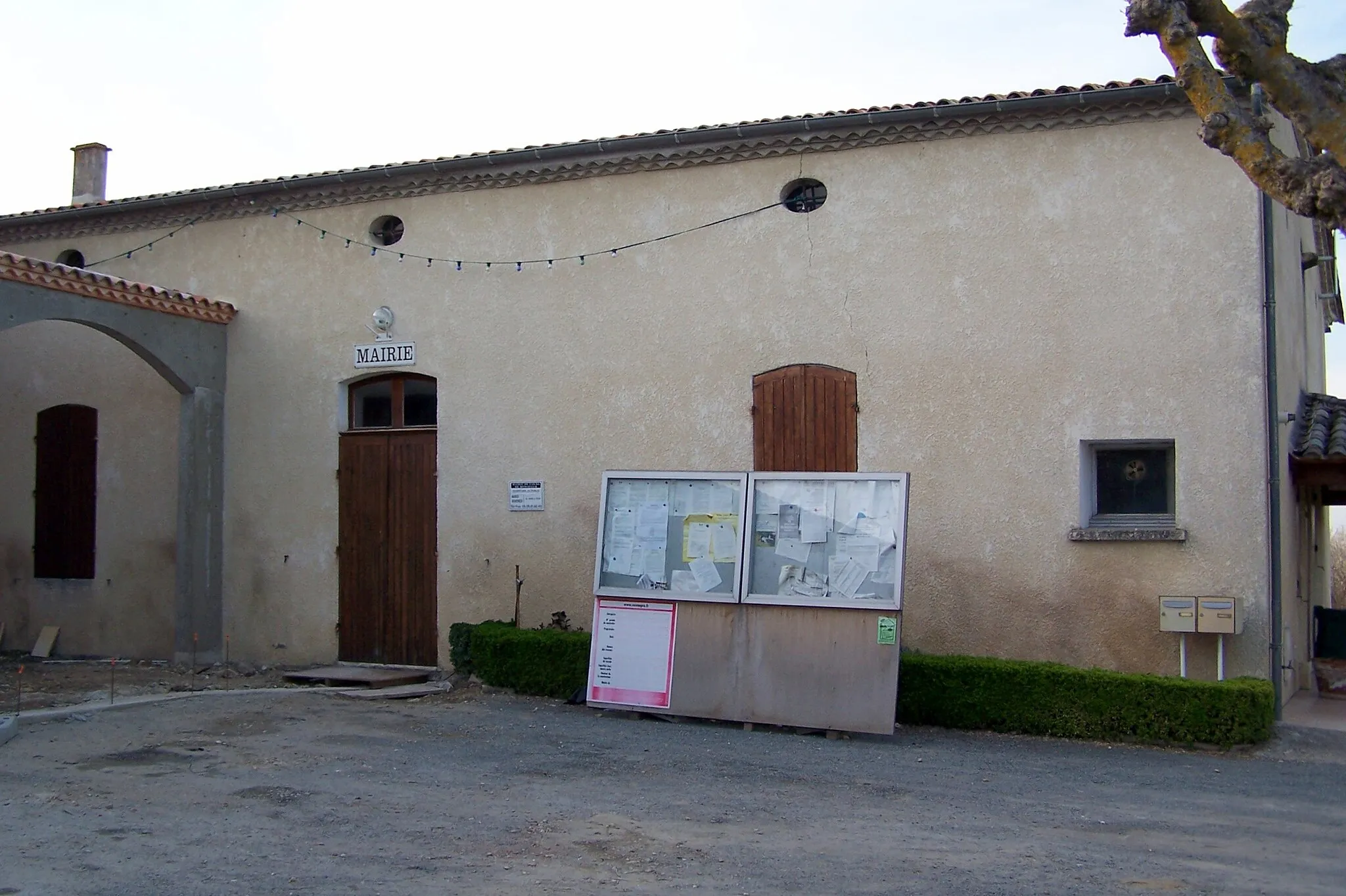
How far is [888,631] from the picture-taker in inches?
360

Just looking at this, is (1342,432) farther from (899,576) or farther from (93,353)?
(93,353)

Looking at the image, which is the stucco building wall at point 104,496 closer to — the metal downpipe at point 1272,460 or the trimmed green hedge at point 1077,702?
the trimmed green hedge at point 1077,702

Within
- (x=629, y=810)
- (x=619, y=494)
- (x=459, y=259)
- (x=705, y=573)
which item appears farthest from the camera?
(x=459, y=259)

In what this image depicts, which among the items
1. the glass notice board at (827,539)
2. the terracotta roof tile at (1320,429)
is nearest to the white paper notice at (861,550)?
the glass notice board at (827,539)

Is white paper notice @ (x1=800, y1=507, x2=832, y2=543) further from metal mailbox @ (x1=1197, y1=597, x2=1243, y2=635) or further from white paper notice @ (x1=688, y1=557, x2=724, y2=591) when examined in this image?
metal mailbox @ (x1=1197, y1=597, x2=1243, y2=635)

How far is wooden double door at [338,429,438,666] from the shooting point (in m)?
12.5

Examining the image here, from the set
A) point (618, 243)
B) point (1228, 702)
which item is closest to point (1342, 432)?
point (1228, 702)

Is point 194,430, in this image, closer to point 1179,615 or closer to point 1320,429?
point 1179,615

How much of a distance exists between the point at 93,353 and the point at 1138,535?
1102 cm

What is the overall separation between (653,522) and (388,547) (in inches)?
145

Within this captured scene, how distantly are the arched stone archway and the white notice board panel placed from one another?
5075 millimetres

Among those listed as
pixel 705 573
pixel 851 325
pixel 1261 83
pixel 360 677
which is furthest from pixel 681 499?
pixel 1261 83

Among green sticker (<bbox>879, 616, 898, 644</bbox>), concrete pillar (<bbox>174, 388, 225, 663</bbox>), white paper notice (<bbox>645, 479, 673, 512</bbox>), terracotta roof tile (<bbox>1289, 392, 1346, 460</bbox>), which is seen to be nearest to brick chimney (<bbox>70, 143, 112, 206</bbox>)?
concrete pillar (<bbox>174, 388, 225, 663</bbox>)

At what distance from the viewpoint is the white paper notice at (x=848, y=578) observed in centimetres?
937
